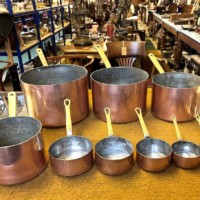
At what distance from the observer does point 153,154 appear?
25.9 inches

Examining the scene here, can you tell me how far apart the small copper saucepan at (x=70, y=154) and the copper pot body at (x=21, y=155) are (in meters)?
0.04

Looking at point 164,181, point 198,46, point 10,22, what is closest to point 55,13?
point 10,22

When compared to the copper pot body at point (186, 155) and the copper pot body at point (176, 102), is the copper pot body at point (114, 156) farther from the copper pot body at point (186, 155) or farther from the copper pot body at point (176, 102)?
the copper pot body at point (176, 102)

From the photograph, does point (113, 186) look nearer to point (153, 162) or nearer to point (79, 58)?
point (153, 162)

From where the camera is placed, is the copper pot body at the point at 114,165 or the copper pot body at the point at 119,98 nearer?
the copper pot body at the point at 114,165

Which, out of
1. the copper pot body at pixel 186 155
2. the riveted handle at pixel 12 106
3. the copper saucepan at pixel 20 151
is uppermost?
the riveted handle at pixel 12 106

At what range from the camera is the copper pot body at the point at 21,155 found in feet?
1.76

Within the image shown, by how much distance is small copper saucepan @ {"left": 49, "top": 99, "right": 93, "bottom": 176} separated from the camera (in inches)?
22.9

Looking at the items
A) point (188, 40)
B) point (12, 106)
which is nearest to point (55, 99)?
point (12, 106)

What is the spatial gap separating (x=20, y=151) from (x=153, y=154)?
1.17ft

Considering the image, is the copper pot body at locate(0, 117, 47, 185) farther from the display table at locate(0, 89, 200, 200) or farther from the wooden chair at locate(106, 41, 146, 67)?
the wooden chair at locate(106, 41, 146, 67)

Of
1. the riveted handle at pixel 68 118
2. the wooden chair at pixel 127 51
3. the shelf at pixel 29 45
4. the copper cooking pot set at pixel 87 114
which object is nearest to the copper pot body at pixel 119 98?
the copper cooking pot set at pixel 87 114

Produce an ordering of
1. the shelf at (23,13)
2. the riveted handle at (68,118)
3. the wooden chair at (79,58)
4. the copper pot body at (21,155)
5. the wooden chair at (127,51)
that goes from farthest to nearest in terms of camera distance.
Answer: the shelf at (23,13) → the wooden chair at (127,51) → the wooden chair at (79,58) → the riveted handle at (68,118) → the copper pot body at (21,155)

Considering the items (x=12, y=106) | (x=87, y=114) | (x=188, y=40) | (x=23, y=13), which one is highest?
(x=23, y=13)
